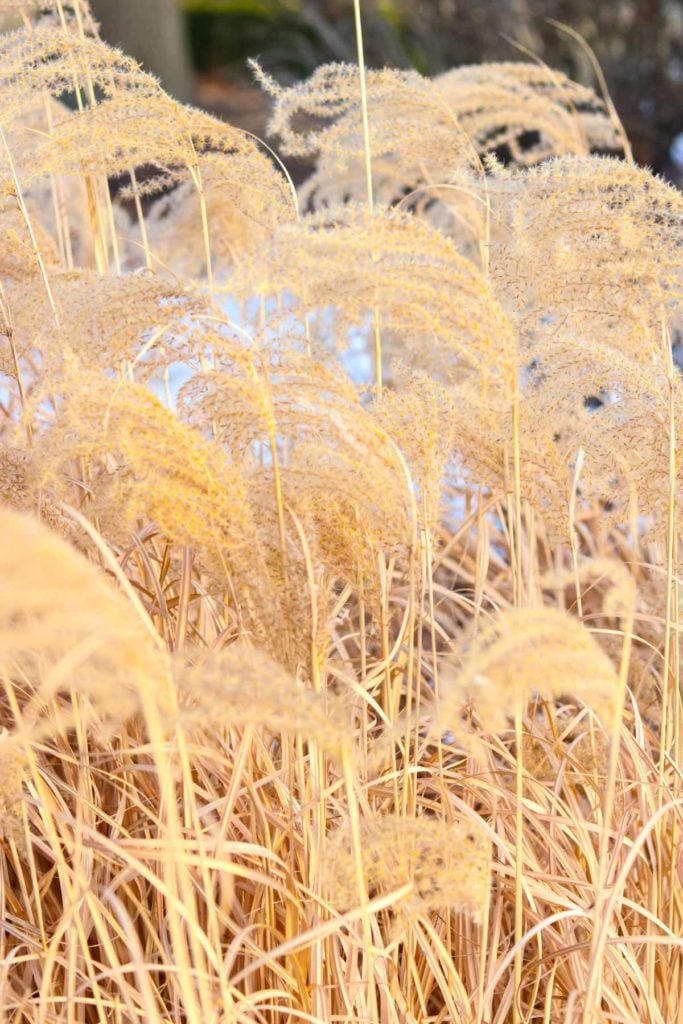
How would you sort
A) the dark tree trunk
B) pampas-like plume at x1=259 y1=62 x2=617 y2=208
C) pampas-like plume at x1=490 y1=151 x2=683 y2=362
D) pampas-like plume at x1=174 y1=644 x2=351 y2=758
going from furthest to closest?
the dark tree trunk
pampas-like plume at x1=259 y1=62 x2=617 y2=208
pampas-like plume at x1=490 y1=151 x2=683 y2=362
pampas-like plume at x1=174 y1=644 x2=351 y2=758

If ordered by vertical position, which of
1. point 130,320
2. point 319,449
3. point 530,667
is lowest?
point 530,667

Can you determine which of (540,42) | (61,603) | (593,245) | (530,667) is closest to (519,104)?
(593,245)

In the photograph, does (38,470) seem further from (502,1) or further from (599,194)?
(502,1)

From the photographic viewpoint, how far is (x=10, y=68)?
1158 mm

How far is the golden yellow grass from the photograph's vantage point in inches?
32.0

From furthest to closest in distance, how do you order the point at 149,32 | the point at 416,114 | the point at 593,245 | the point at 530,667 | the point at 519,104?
the point at 149,32, the point at 519,104, the point at 416,114, the point at 593,245, the point at 530,667

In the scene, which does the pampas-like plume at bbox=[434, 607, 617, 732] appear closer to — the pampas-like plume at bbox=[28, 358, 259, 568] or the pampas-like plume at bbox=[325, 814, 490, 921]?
the pampas-like plume at bbox=[325, 814, 490, 921]

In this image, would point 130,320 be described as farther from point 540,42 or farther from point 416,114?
point 540,42

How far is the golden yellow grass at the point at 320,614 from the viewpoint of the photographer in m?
0.81

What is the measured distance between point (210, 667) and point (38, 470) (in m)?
0.31

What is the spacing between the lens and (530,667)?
2.23 ft

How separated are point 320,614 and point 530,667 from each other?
0.25m

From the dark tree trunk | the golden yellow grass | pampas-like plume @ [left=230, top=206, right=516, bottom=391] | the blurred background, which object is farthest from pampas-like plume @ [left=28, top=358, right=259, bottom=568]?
the dark tree trunk

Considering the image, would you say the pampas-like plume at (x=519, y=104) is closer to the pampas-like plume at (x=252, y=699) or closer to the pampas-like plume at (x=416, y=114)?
the pampas-like plume at (x=416, y=114)
